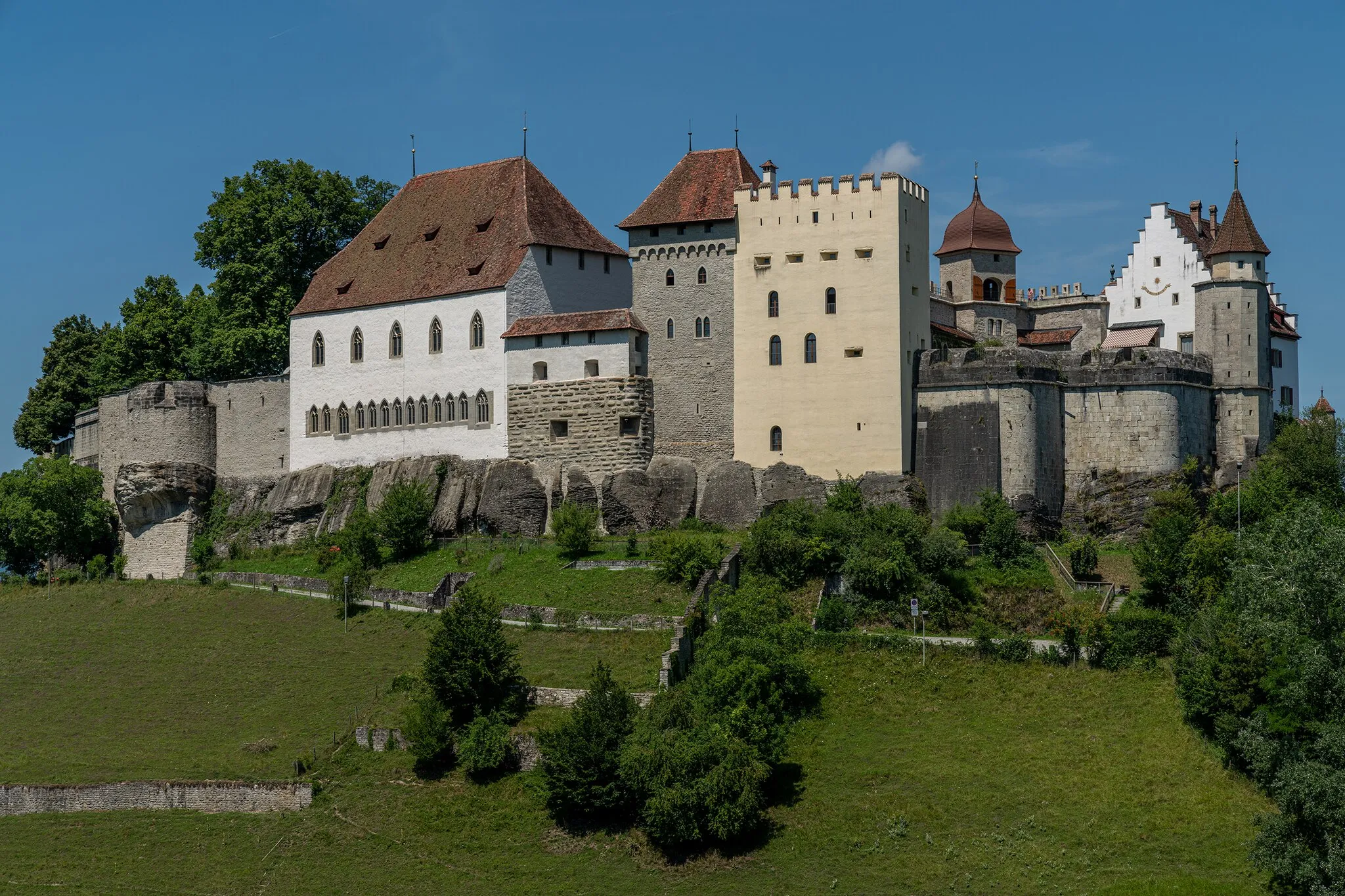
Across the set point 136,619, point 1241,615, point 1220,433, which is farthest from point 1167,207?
point 136,619

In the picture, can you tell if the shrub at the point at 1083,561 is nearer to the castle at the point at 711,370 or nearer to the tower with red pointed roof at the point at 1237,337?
the castle at the point at 711,370

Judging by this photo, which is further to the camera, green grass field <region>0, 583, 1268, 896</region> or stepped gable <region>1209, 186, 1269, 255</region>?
stepped gable <region>1209, 186, 1269, 255</region>

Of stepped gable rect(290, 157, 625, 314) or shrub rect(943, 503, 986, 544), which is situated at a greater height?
stepped gable rect(290, 157, 625, 314)

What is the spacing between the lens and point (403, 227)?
280 ft

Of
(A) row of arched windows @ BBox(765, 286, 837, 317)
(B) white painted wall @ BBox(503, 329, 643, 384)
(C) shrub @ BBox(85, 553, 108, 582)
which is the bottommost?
(C) shrub @ BBox(85, 553, 108, 582)

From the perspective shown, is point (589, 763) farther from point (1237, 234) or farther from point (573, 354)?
point (1237, 234)

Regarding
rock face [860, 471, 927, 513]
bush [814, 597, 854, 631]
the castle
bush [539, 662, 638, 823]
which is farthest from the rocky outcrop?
bush [539, 662, 638, 823]

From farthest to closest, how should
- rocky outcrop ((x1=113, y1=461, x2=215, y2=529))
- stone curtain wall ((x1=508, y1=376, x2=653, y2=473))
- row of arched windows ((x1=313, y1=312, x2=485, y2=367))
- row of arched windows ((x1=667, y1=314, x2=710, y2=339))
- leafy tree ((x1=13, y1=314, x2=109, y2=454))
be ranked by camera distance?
1. leafy tree ((x1=13, y1=314, x2=109, y2=454))
2. rocky outcrop ((x1=113, y1=461, x2=215, y2=529))
3. row of arched windows ((x1=313, y1=312, x2=485, y2=367))
4. stone curtain wall ((x1=508, y1=376, x2=653, y2=473))
5. row of arched windows ((x1=667, y1=314, x2=710, y2=339))

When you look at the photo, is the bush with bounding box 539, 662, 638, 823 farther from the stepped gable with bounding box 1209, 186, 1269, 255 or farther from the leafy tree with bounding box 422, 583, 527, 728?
the stepped gable with bounding box 1209, 186, 1269, 255

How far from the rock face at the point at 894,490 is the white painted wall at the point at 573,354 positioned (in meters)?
10.1

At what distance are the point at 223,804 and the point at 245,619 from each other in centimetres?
1655

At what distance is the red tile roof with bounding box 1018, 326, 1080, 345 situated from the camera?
272ft

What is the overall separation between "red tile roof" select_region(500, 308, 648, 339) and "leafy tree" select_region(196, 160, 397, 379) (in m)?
14.9

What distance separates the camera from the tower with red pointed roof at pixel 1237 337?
77.2 metres
